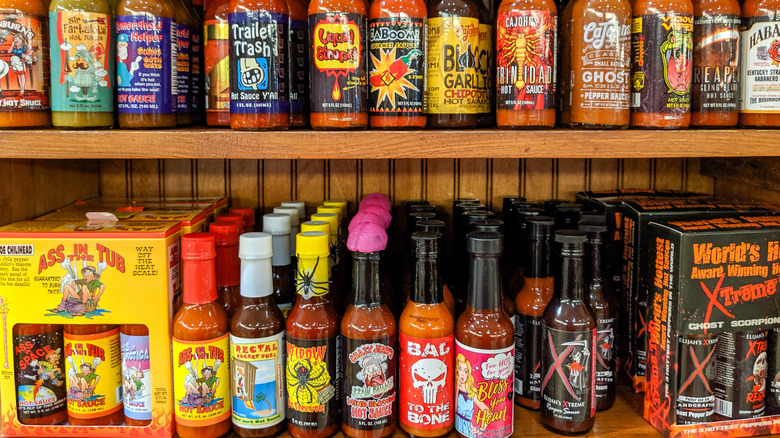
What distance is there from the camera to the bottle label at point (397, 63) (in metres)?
1.04

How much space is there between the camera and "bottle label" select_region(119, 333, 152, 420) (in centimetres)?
108

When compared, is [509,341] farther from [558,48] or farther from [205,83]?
[205,83]

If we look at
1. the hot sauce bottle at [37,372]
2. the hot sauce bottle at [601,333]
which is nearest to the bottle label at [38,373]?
the hot sauce bottle at [37,372]

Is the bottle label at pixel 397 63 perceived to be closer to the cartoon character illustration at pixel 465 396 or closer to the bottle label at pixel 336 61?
the bottle label at pixel 336 61

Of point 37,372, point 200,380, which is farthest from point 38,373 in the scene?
point 200,380

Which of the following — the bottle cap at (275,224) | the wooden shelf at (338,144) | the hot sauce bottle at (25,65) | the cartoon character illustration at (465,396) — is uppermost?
the hot sauce bottle at (25,65)

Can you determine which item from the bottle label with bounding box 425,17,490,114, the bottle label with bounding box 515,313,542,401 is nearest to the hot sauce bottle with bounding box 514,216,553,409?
the bottle label with bounding box 515,313,542,401

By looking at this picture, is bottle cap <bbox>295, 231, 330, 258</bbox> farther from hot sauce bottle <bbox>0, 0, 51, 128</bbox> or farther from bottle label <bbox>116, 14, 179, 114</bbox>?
hot sauce bottle <bbox>0, 0, 51, 128</bbox>

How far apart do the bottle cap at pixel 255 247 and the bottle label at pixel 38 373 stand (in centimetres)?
39

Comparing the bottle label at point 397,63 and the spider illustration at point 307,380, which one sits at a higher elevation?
the bottle label at point 397,63

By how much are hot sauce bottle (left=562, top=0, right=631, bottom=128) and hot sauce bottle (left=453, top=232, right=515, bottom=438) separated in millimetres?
275

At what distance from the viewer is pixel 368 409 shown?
1033 millimetres

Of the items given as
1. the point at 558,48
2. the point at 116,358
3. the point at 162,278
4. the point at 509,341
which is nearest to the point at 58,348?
the point at 116,358

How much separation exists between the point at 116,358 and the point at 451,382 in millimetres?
590
